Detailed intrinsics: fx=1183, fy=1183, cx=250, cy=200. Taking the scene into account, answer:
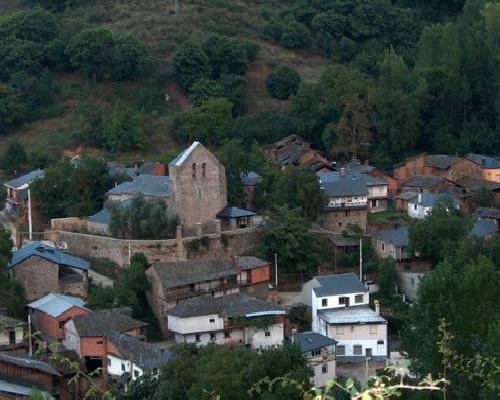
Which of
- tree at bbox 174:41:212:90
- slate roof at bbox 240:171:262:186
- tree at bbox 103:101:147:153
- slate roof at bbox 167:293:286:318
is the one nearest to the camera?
slate roof at bbox 167:293:286:318

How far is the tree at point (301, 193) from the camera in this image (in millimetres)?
30438

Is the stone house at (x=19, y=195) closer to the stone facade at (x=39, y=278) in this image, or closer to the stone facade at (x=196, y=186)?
the stone facade at (x=196, y=186)

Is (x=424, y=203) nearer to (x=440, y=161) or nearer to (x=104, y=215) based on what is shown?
(x=440, y=161)

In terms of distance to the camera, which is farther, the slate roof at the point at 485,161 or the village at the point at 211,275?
the slate roof at the point at 485,161

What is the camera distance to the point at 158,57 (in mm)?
43594

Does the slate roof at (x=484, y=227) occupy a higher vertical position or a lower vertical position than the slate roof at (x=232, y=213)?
lower

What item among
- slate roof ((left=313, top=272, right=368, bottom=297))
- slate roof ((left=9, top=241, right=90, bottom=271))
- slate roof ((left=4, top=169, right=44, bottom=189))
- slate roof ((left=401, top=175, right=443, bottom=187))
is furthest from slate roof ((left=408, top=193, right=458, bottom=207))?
slate roof ((left=4, top=169, right=44, bottom=189))

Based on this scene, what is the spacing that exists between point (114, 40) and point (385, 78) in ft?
31.8

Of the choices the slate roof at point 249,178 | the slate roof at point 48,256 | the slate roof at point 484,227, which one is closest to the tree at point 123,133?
the slate roof at point 249,178

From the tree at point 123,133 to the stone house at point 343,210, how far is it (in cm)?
817

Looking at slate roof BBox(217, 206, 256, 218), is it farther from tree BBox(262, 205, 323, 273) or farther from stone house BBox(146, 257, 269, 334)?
stone house BBox(146, 257, 269, 334)

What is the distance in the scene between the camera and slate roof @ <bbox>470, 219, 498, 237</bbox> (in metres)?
29.5

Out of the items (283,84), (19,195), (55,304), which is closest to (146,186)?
(19,195)

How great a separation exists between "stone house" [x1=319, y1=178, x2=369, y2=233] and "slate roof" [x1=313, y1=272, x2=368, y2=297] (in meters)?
3.38
